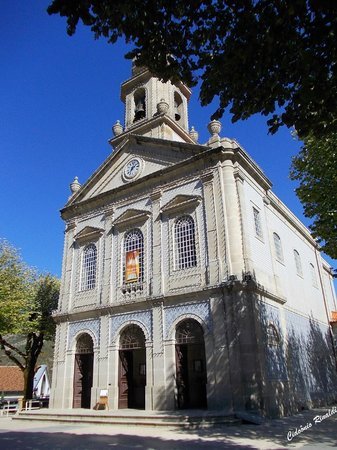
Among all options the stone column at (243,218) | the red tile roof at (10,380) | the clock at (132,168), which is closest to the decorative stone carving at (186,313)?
the stone column at (243,218)

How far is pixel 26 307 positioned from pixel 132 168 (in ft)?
36.2

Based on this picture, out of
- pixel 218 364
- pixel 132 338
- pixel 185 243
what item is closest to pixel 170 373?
pixel 218 364

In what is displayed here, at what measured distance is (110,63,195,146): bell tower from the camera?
2370 centimetres

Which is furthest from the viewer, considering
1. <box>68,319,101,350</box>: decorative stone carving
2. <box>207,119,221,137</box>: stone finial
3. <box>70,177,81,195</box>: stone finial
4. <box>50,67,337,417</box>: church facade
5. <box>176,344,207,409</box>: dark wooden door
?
<box>70,177,81,195</box>: stone finial

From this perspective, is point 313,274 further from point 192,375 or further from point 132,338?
point 132,338

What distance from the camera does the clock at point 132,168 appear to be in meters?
21.5

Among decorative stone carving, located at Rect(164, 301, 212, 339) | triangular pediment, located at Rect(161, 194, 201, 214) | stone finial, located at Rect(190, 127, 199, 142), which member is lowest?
decorative stone carving, located at Rect(164, 301, 212, 339)

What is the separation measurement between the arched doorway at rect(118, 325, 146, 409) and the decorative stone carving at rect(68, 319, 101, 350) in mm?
1526

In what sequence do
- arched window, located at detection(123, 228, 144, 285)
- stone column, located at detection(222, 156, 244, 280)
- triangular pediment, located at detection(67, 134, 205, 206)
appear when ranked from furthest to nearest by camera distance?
triangular pediment, located at detection(67, 134, 205, 206) → arched window, located at detection(123, 228, 144, 285) → stone column, located at detection(222, 156, 244, 280)

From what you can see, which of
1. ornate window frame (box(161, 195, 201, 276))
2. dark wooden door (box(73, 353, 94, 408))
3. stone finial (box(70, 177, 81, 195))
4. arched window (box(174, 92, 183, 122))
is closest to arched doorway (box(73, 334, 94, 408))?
dark wooden door (box(73, 353, 94, 408))

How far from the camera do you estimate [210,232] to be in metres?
17.2

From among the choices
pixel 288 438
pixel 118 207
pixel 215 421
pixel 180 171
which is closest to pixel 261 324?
pixel 215 421

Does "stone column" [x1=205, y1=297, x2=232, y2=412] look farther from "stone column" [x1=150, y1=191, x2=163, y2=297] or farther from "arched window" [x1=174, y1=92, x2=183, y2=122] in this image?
"arched window" [x1=174, y1=92, x2=183, y2=122]

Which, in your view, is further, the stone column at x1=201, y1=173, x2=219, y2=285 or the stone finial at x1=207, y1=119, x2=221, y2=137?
the stone finial at x1=207, y1=119, x2=221, y2=137
